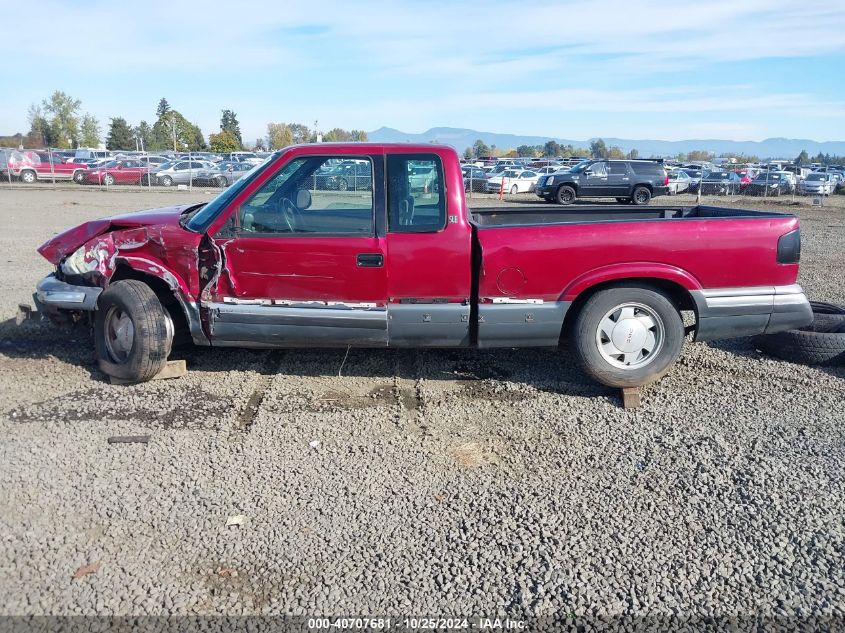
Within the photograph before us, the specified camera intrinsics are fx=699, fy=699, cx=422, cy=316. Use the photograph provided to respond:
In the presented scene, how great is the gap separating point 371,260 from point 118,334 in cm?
209

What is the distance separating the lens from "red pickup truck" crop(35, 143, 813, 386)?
4.95m

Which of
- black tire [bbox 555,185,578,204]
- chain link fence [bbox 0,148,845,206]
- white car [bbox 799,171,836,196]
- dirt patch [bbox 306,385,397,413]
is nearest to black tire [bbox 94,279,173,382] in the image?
dirt patch [bbox 306,385,397,413]

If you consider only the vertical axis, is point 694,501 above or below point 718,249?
below

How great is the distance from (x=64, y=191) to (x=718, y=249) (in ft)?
95.0

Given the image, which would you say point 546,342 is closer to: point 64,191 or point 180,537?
point 180,537

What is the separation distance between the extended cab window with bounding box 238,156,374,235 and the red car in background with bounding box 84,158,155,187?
29.6 meters

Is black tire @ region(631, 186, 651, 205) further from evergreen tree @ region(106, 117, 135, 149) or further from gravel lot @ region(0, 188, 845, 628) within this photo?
evergreen tree @ region(106, 117, 135, 149)

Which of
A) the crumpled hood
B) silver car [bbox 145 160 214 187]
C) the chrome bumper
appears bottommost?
the chrome bumper

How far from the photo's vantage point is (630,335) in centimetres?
506

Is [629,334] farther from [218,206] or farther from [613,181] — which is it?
[613,181]

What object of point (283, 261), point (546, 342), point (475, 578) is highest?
point (283, 261)

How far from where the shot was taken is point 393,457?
4238 mm

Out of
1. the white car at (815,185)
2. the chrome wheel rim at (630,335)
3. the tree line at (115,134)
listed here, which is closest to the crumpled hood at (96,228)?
the chrome wheel rim at (630,335)

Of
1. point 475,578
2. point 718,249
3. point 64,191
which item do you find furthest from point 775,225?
point 64,191
